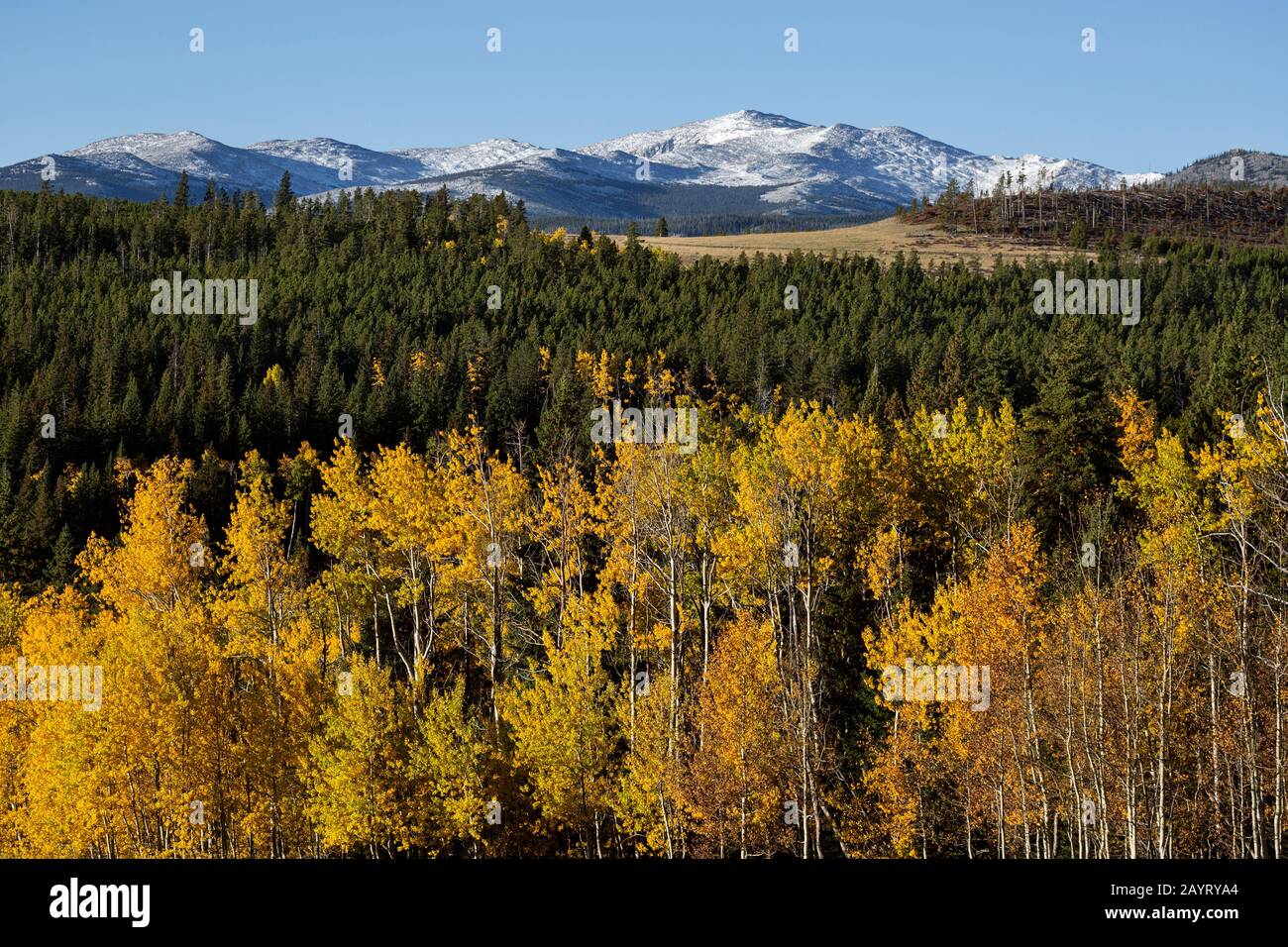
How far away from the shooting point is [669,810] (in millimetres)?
36656

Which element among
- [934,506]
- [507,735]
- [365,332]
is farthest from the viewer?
[365,332]

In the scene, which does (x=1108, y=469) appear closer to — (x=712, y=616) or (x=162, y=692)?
(x=712, y=616)

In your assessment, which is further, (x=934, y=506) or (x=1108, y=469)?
(x=1108, y=469)

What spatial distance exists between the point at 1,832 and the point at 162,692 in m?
12.2

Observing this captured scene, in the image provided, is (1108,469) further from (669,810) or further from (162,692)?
(162,692)

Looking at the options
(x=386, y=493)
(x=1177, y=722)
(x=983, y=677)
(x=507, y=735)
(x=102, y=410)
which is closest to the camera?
(x=1177, y=722)

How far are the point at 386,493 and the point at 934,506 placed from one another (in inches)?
1069

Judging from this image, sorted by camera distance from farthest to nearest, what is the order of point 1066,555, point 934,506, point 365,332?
point 365,332, point 934,506, point 1066,555

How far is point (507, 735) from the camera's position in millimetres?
41094
